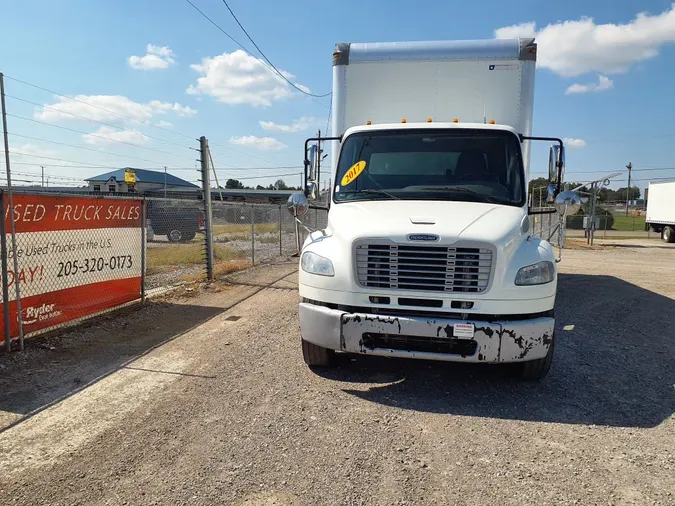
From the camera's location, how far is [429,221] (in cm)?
434

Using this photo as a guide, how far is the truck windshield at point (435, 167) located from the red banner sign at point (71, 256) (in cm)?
349

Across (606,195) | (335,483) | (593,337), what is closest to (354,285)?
(335,483)

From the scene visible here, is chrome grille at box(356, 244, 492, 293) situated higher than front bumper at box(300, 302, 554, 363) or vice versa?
chrome grille at box(356, 244, 492, 293)

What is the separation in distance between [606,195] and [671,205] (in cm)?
6353

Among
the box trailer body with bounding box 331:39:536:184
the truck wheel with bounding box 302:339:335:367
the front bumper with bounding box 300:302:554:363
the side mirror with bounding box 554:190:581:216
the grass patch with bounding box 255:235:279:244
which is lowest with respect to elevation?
the truck wheel with bounding box 302:339:335:367

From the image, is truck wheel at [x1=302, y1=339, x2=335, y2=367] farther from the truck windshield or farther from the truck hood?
the truck windshield

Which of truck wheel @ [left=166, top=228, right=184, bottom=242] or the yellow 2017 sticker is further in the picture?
truck wheel @ [left=166, top=228, right=184, bottom=242]

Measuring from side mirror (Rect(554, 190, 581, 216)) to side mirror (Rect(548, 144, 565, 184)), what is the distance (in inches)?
29.9

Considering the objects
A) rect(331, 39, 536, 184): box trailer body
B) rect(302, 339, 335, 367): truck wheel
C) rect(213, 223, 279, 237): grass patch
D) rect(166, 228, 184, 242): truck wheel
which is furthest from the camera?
rect(213, 223, 279, 237): grass patch

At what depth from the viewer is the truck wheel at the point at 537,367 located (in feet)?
14.2

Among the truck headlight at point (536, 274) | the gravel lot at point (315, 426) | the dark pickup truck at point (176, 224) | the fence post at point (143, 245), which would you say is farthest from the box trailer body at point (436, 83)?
the dark pickup truck at point (176, 224)

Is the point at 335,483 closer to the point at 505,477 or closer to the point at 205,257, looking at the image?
the point at 505,477

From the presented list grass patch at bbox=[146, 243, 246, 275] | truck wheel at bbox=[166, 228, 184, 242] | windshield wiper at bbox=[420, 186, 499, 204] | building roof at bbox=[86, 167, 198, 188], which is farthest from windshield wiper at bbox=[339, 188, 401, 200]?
building roof at bbox=[86, 167, 198, 188]

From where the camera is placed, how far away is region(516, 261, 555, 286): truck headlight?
4094 millimetres
